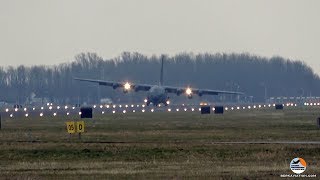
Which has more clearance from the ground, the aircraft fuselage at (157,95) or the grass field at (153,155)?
the aircraft fuselage at (157,95)

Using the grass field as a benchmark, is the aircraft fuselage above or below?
above

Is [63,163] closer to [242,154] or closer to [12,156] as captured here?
[12,156]

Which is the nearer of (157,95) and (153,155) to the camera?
(153,155)

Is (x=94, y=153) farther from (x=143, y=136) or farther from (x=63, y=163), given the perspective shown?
(x=143, y=136)

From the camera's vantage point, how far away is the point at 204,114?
125 metres

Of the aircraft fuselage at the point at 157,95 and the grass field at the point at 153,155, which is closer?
the grass field at the point at 153,155

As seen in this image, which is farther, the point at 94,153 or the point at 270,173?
the point at 94,153

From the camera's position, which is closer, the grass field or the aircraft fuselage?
the grass field

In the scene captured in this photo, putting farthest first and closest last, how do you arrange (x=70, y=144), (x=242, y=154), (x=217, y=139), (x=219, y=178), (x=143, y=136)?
1. (x=143, y=136)
2. (x=217, y=139)
3. (x=70, y=144)
4. (x=242, y=154)
5. (x=219, y=178)

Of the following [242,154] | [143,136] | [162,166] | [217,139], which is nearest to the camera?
[162,166]

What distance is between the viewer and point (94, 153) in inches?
2019

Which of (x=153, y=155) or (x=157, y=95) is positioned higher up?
(x=157, y=95)

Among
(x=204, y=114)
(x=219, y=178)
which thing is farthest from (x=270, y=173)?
(x=204, y=114)

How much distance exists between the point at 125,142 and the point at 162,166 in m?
14.9
